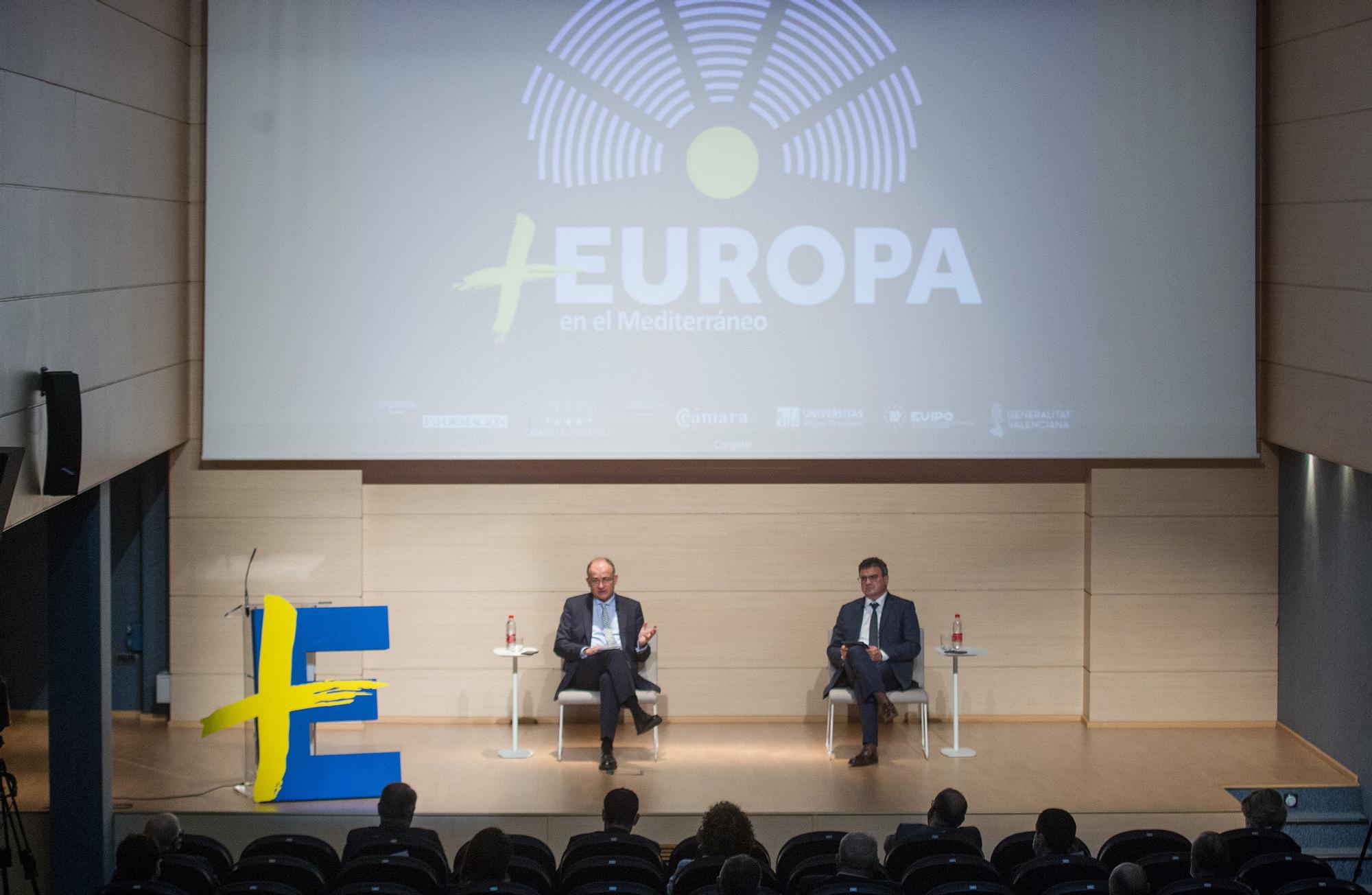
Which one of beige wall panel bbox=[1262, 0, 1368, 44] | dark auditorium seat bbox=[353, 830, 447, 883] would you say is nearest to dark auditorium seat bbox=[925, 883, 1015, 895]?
dark auditorium seat bbox=[353, 830, 447, 883]

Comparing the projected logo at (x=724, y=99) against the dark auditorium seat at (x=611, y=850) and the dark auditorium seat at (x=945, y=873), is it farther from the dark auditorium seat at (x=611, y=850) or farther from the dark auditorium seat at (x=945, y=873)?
the dark auditorium seat at (x=945, y=873)

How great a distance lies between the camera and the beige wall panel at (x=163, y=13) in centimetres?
823

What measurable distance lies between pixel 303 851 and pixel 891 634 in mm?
4068

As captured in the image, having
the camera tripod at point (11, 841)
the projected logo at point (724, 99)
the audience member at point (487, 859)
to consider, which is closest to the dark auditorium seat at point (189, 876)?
the audience member at point (487, 859)

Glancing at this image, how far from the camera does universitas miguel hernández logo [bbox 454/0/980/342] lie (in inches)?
371

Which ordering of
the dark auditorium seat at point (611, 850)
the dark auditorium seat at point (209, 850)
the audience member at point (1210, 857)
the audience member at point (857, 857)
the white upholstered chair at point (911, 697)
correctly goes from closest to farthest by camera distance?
the audience member at point (857, 857) < the audience member at point (1210, 857) < the dark auditorium seat at point (611, 850) < the dark auditorium seat at point (209, 850) < the white upholstered chair at point (911, 697)

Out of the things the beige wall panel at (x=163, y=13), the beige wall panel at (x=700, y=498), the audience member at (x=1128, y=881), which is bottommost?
the audience member at (x=1128, y=881)

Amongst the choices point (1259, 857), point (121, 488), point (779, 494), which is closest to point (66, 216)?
point (121, 488)

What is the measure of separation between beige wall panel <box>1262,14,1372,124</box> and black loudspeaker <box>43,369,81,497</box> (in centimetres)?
633

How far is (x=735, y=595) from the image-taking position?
9.88m

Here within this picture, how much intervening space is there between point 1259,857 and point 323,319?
5.81m

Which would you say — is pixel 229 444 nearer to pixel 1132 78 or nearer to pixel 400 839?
pixel 400 839

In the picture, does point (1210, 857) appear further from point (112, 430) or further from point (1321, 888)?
point (112, 430)

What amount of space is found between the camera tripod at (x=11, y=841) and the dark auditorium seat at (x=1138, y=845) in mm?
4481
